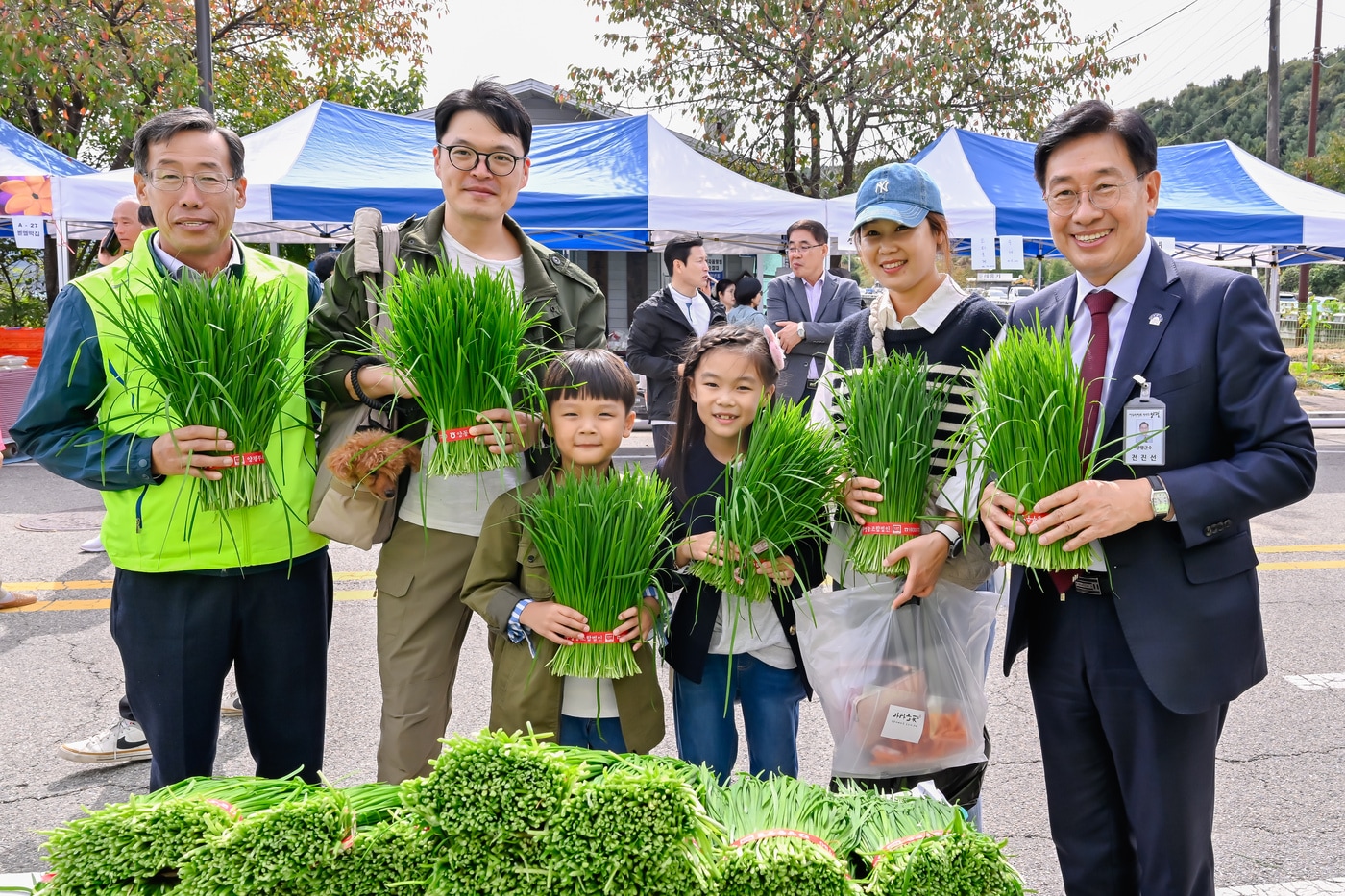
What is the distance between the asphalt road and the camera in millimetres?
2822

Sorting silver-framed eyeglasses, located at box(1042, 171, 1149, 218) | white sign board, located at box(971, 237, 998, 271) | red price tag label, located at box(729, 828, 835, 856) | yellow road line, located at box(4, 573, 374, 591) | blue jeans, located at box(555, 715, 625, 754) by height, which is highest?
white sign board, located at box(971, 237, 998, 271)

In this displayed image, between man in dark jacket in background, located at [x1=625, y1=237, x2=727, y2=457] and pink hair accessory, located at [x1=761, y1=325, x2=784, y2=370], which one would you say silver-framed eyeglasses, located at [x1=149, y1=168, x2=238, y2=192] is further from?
man in dark jacket in background, located at [x1=625, y1=237, x2=727, y2=457]

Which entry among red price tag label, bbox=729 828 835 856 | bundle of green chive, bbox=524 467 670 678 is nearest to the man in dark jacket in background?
bundle of green chive, bbox=524 467 670 678

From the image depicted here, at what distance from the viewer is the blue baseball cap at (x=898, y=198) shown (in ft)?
7.35

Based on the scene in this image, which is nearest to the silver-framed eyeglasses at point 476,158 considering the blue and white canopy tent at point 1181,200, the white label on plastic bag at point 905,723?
the white label on plastic bag at point 905,723

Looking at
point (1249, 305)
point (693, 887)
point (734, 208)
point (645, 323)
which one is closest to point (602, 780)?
point (693, 887)

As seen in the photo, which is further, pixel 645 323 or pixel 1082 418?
pixel 645 323

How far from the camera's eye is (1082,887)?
2014 millimetres

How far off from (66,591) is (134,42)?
1012 centimetres

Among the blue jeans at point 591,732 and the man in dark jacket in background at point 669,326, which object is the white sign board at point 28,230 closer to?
the man in dark jacket in background at point 669,326

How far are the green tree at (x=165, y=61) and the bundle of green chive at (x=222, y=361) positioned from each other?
917 cm

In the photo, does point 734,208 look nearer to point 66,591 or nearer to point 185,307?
point 66,591

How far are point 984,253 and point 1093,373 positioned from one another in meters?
7.11

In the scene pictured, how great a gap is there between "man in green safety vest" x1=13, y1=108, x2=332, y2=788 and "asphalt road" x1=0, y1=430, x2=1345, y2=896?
1.46ft
